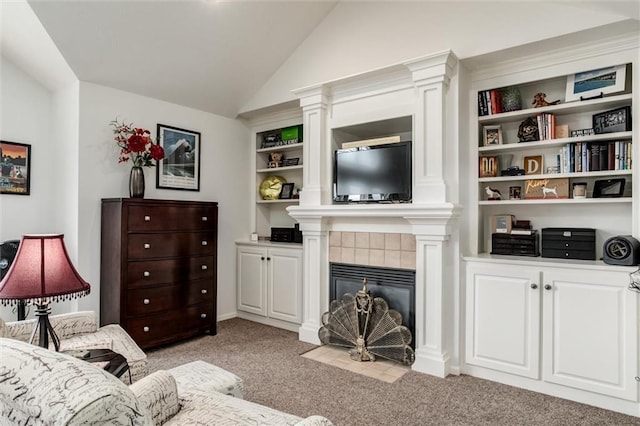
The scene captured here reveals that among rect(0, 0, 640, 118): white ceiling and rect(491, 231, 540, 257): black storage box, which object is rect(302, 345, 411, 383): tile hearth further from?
rect(0, 0, 640, 118): white ceiling

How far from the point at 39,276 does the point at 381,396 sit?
2.07 m

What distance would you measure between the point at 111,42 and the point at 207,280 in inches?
87.7

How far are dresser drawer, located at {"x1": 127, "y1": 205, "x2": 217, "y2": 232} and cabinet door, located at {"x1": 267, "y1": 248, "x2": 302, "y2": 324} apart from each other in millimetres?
772

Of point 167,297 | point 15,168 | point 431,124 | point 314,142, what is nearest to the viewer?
point 431,124

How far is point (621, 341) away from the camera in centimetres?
241

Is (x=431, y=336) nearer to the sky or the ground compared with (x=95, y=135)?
nearer to the ground

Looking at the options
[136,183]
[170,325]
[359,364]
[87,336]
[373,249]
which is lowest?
[359,364]

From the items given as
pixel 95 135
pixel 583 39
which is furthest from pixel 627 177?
pixel 95 135

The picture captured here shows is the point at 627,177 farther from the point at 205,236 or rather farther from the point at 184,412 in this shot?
the point at 205,236

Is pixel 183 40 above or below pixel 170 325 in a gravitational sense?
above

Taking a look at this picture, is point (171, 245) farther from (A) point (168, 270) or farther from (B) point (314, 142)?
(B) point (314, 142)

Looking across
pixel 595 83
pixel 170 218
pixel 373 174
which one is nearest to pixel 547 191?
pixel 595 83

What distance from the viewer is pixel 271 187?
15.2 ft

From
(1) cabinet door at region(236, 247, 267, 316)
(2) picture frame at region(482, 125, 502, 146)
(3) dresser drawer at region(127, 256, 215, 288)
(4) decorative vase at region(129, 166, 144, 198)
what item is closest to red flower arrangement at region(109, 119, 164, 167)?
(4) decorative vase at region(129, 166, 144, 198)
